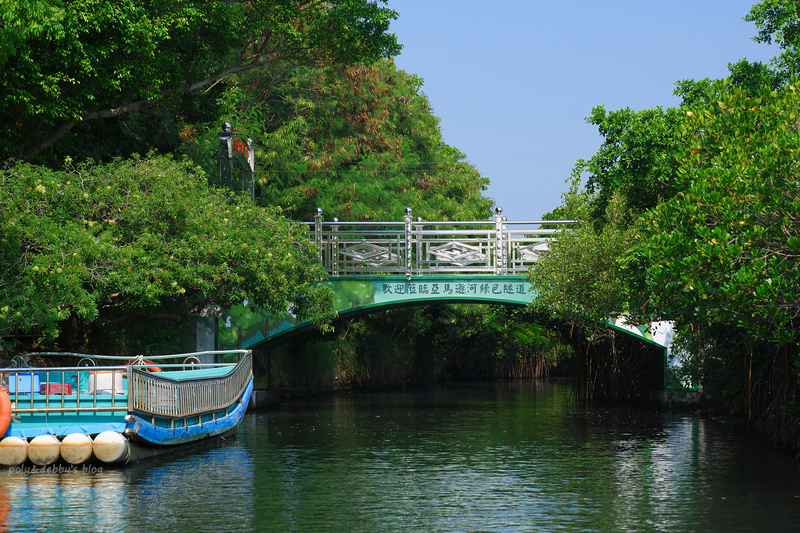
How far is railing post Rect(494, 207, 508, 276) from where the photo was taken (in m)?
29.5

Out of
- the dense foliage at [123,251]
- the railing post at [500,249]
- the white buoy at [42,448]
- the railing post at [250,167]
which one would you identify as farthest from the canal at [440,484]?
the railing post at [250,167]

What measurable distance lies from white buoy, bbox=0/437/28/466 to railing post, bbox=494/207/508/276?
1584 cm

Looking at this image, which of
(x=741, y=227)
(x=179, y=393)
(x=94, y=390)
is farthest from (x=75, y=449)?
(x=741, y=227)

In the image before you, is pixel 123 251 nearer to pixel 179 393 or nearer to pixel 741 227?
pixel 179 393

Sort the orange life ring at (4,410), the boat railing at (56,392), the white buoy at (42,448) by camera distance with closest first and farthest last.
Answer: the white buoy at (42,448) < the orange life ring at (4,410) < the boat railing at (56,392)

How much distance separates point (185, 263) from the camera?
21.9 m

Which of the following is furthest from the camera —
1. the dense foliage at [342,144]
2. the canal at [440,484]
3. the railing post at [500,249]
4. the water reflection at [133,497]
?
the dense foliage at [342,144]

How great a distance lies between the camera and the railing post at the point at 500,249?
29531mm

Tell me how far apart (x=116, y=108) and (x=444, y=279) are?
392 inches

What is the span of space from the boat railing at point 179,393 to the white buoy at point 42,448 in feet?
4.18

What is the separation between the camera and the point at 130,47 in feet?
71.8

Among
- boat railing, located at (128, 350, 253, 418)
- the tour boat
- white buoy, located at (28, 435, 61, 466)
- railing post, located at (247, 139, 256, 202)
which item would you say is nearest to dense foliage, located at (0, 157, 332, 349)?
the tour boat

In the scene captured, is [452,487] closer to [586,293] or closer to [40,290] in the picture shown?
[40,290]

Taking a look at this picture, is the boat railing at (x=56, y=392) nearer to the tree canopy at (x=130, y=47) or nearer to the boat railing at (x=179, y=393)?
the boat railing at (x=179, y=393)
